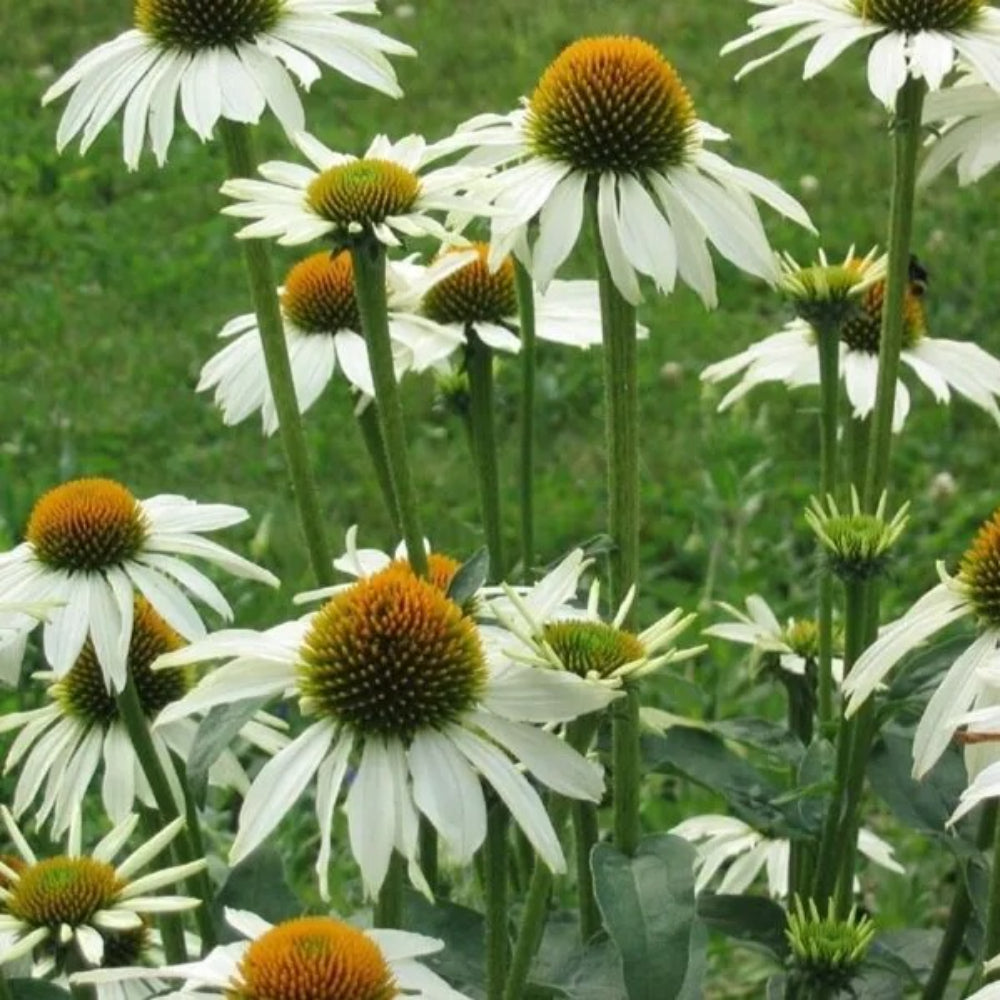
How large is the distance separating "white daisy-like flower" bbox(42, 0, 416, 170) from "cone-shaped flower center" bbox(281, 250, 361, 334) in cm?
24

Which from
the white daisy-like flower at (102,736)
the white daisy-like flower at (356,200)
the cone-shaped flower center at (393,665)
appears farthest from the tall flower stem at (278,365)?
the cone-shaped flower center at (393,665)

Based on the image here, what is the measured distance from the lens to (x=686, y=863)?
3.80 feet

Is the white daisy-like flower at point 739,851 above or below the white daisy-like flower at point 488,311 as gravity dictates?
below

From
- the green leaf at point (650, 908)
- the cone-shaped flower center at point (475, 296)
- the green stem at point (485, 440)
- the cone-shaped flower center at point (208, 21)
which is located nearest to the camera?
the green leaf at point (650, 908)

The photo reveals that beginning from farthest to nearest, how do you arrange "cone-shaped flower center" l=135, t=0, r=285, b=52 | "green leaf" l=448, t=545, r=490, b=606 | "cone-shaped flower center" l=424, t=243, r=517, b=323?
1. "cone-shaped flower center" l=424, t=243, r=517, b=323
2. "cone-shaped flower center" l=135, t=0, r=285, b=52
3. "green leaf" l=448, t=545, r=490, b=606

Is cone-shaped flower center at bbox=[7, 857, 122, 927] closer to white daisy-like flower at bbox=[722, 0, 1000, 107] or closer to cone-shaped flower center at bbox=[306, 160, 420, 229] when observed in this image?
cone-shaped flower center at bbox=[306, 160, 420, 229]

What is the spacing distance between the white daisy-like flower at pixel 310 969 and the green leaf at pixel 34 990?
0.16 metres

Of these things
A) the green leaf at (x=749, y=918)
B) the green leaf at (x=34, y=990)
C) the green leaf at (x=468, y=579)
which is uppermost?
the green leaf at (x=468, y=579)

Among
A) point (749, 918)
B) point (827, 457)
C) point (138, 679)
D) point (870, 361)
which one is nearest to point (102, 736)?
point (138, 679)

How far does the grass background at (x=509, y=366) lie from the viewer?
2.87m

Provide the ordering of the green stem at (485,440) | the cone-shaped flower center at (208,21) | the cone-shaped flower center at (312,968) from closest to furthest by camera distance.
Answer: the cone-shaped flower center at (312,968) < the cone-shaped flower center at (208,21) < the green stem at (485,440)

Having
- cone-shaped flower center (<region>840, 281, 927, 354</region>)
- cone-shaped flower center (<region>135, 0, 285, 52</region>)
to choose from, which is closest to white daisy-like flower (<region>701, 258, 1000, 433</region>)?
cone-shaped flower center (<region>840, 281, 927, 354</region>)

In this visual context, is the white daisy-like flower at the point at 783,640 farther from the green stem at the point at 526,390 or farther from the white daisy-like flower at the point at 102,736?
the white daisy-like flower at the point at 102,736

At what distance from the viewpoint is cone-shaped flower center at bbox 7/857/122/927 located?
1.12 metres
